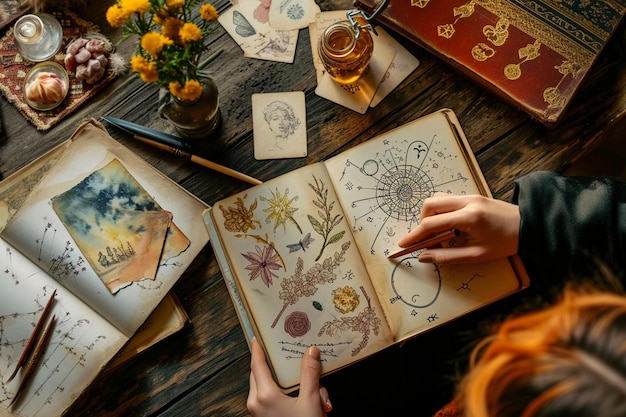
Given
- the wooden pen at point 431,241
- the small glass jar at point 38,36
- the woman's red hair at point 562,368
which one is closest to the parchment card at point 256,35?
the small glass jar at point 38,36

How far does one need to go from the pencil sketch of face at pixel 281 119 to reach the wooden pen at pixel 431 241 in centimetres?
35

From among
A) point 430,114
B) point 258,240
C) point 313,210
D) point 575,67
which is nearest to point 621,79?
point 575,67

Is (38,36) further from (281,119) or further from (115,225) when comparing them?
(281,119)

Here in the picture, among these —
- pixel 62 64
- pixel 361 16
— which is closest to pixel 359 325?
pixel 361 16

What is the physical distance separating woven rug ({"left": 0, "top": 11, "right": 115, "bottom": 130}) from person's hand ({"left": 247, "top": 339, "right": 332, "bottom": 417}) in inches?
26.5

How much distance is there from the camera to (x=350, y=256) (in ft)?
3.53

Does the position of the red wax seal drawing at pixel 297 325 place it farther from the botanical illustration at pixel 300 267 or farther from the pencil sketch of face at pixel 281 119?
the pencil sketch of face at pixel 281 119

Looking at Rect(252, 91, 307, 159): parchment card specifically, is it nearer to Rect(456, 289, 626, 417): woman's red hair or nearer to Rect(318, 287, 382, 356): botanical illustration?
Rect(318, 287, 382, 356): botanical illustration

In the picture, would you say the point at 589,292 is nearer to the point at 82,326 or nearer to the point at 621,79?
the point at 621,79

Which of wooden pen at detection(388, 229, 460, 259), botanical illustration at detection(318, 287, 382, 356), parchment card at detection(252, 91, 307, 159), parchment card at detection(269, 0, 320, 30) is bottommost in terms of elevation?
botanical illustration at detection(318, 287, 382, 356)

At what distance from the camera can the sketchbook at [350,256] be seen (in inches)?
41.4

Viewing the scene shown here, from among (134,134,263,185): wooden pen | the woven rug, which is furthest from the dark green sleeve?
the woven rug

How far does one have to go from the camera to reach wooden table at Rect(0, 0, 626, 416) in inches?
44.0

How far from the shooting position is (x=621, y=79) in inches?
44.6
